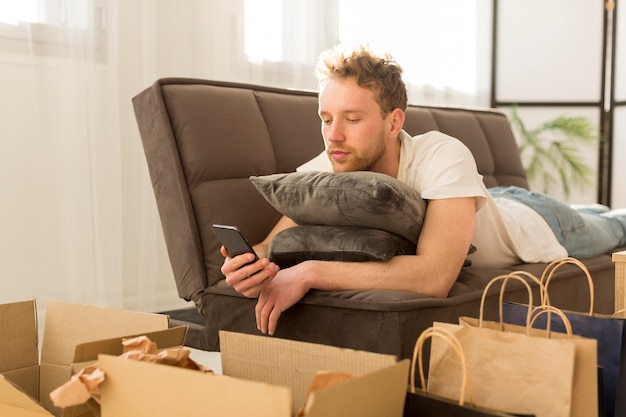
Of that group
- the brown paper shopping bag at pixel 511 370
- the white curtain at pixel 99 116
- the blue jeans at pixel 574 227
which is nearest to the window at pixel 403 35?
the white curtain at pixel 99 116

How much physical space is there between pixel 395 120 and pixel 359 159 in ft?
0.51

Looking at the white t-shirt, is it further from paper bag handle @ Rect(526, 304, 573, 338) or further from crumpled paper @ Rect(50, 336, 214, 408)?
crumpled paper @ Rect(50, 336, 214, 408)

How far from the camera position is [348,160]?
75.5 inches

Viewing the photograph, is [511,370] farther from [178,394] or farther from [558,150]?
[558,150]

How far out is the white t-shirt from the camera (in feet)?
6.12

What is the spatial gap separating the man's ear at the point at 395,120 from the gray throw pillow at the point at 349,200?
0.76 ft

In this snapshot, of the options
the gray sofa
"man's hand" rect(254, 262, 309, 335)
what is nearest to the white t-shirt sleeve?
the gray sofa

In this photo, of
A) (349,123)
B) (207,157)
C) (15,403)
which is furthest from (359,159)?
(15,403)

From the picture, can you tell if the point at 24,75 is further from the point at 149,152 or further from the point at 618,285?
the point at 618,285

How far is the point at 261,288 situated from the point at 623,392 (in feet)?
2.55

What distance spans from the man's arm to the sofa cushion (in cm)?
3

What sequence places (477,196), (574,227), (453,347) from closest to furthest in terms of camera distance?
1. (453,347)
2. (477,196)
3. (574,227)

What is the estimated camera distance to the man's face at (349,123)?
1904 mm

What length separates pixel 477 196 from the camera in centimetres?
186
